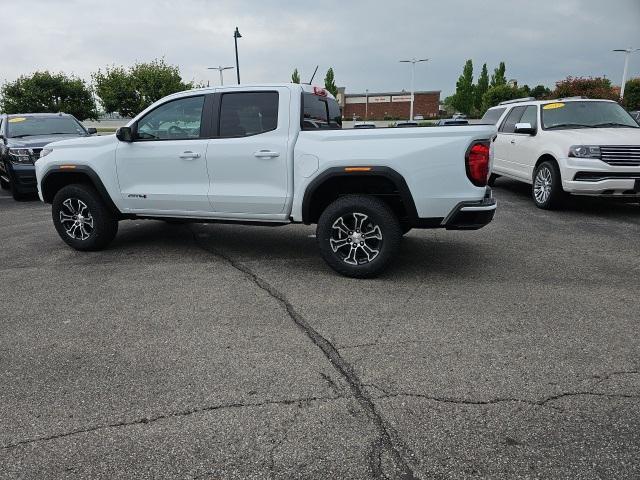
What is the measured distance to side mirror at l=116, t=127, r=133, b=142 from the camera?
5.68 m

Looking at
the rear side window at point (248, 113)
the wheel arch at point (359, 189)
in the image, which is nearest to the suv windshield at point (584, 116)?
the wheel arch at point (359, 189)

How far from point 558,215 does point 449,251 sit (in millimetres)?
3226

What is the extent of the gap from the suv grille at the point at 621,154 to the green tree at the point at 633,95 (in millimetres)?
40447

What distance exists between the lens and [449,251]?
611cm

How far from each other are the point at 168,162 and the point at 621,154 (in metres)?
6.56

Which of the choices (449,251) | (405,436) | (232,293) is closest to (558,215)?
(449,251)

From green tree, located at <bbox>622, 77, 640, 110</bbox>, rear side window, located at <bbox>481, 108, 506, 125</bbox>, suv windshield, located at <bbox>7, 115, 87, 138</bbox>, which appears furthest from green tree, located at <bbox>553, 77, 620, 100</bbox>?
suv windshield, located at <bbox>7, 115, 87, 138</bbox>

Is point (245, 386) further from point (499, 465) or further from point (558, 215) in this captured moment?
point (558, 215)

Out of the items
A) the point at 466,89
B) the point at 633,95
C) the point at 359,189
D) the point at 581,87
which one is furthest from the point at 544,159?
the point at 466,89

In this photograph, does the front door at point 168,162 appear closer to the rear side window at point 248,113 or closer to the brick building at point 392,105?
the rear side window at point 248,113

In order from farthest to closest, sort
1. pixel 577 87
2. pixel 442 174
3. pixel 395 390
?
pixel 577 87
pixel 442 174
pixel 395 390

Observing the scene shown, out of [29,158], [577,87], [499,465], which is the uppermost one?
[577,87]

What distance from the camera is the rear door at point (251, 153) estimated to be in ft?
17.0

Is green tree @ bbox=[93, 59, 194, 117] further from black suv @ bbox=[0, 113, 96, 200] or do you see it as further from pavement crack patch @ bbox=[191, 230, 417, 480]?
pavement crack patch @ bbox=[191, 230, 417, 480]
